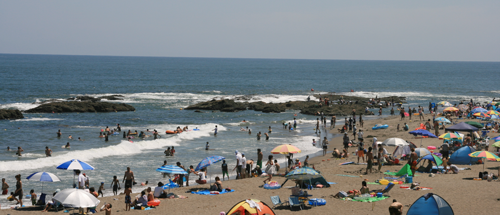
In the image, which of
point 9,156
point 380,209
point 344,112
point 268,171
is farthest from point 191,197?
point 344,112

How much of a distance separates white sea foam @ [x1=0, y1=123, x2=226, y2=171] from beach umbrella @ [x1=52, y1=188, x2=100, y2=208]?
11475mm

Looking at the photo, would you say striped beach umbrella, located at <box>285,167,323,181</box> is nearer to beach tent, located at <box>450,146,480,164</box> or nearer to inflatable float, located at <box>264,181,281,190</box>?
inflatable float, located at <box>264,181,281,190</box>

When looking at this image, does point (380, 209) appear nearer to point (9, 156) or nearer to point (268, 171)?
point (268, 171)

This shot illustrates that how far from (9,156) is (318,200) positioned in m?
21.1

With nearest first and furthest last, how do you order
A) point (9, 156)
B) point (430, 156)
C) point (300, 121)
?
point (430, 156) < point (9, 156) < point (300, 121)

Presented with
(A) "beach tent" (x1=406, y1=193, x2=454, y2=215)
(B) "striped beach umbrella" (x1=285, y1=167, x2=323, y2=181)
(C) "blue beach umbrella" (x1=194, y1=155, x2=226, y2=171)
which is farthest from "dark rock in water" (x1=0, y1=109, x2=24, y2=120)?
(A) "beach tent" (x1=406, y1=193, x2=454, y2=215)

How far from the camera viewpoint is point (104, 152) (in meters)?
27.0

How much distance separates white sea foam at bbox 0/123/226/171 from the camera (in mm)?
22739

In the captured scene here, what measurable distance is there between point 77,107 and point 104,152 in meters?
24.5

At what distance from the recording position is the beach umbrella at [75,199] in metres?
12.6

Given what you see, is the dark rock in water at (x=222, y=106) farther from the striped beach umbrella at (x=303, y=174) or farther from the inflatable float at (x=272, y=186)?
the striped beach umbrella at (x=303, y=174)

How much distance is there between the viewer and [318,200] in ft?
46.3

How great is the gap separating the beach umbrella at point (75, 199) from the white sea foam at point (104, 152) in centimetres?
1147

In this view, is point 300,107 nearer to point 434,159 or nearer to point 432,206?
point 434,159
